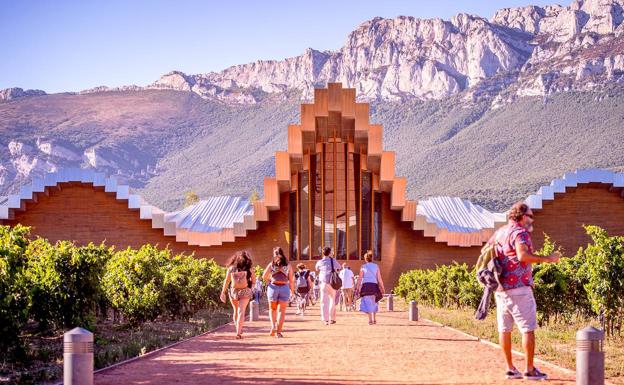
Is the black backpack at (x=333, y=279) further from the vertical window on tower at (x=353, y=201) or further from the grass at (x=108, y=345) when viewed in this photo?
the vertical window on tower at (x=353, y=201)

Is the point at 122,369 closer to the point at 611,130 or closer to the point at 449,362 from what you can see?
the point at 449,362

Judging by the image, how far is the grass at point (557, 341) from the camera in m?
11.3

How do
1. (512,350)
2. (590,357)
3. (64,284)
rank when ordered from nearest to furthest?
(590,357)
(512,350)
(64,284)

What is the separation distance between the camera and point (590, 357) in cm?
805

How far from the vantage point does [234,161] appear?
10869 cm

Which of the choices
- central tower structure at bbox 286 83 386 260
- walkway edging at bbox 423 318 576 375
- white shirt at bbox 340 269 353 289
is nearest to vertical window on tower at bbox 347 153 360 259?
central tower structure at bbox 286 83 386 260

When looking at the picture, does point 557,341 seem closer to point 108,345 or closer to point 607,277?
point 607,277

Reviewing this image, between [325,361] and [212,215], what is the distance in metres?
38.1

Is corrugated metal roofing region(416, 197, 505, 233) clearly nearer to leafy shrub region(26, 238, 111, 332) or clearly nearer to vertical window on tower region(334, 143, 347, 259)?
vertical window on tower region(334, 143, 347, 259)

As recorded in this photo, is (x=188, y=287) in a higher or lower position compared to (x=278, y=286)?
lower

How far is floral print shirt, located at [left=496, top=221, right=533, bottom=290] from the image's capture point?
9.73 m

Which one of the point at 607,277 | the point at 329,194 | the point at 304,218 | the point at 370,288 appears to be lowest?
the point at 370,288

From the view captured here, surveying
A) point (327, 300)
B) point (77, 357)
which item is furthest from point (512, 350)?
point (327, 300)

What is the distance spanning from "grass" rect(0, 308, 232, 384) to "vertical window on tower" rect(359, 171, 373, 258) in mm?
24074
